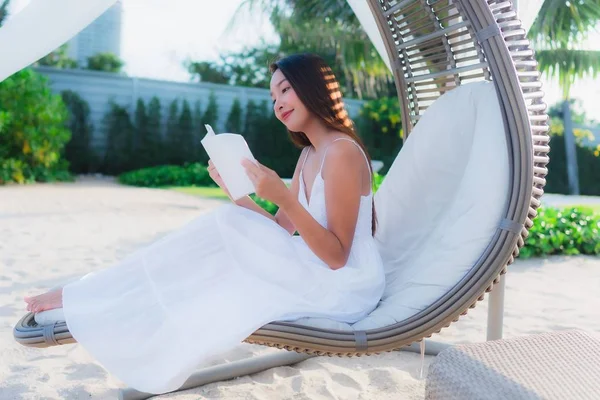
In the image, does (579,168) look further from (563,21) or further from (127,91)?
(127,91)

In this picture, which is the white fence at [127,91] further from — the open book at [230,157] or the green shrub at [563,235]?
the open book at [230,157]

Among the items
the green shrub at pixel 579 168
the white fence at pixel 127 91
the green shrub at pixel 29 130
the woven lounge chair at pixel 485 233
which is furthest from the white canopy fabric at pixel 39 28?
the green shrub at pixel 579 168

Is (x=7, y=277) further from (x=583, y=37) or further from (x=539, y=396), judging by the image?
(x=583, y=37)

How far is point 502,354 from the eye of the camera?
1.47 metres

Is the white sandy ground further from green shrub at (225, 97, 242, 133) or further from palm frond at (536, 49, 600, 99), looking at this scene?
palm frond at (536, 49, 600, 99)

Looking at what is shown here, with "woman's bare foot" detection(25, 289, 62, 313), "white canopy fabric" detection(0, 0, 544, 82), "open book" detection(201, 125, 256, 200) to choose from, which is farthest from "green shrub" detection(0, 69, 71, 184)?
"open book" detection(201, 125, 256, 200)

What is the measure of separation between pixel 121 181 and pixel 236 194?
10.2 meters

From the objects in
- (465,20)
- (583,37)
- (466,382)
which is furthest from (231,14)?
(466,382)

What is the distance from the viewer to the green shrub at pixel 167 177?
10.9 m

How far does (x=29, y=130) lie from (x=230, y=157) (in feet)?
31.3

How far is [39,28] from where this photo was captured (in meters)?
2.46

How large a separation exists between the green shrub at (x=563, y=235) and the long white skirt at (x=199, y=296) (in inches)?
136

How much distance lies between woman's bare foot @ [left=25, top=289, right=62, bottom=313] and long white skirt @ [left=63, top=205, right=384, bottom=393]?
0.07 meters

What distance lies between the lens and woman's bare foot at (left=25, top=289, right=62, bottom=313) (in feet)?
5.22
